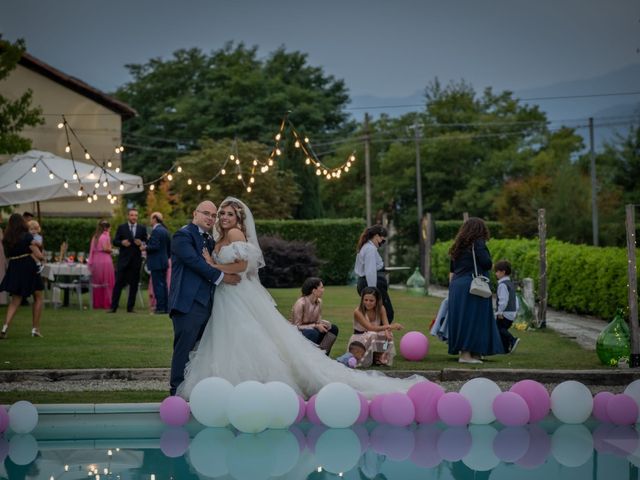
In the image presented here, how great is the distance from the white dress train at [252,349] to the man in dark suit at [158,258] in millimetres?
9790

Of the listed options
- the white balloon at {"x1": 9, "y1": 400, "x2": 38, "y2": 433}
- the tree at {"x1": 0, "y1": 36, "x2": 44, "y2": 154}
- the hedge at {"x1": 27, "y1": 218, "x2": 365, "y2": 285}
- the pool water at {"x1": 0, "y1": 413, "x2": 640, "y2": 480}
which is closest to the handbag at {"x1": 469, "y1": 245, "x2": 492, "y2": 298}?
the pool water at {"x1": 0, "y1": 413, "x2": 640, "y2": 480}

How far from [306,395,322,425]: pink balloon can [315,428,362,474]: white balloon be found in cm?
23

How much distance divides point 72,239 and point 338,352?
21.1m

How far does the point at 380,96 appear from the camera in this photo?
7608 inches

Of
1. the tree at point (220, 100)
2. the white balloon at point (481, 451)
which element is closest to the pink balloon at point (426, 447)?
the white balloon at point (481, 451)

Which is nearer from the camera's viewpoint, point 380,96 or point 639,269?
point 639,269

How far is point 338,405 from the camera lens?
9422 mm

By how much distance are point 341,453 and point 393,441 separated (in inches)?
27.1

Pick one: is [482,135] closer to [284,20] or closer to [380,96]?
[284,20]

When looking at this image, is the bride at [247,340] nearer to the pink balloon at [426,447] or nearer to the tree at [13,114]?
the pink balloon at [426,447]

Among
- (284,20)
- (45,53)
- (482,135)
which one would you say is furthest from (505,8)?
(45,53)

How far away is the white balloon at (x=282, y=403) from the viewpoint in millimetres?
9328

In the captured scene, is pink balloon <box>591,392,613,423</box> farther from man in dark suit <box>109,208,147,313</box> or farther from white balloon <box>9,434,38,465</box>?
man in dark suit <box>109,208,147,313</box>

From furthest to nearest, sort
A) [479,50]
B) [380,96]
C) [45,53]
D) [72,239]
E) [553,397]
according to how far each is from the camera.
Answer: [380,96]
[479,50]
[45,53]
[72,239]
[553,397]
